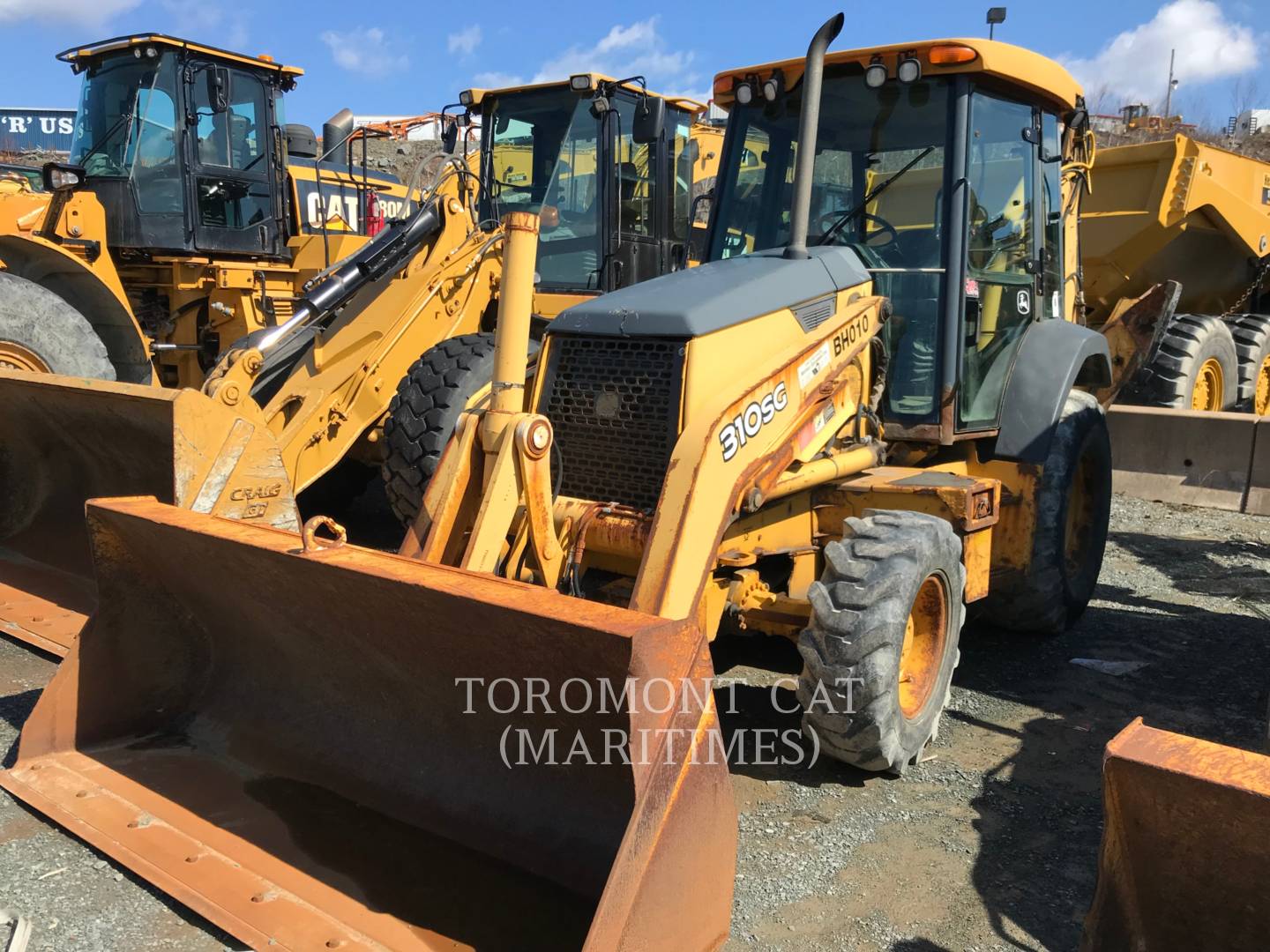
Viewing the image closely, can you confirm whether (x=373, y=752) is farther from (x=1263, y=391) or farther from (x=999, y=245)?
(x=1263, y=391)

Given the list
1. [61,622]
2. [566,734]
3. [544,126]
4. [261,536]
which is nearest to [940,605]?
[566,734]

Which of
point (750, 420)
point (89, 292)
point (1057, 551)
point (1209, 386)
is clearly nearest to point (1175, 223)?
point (1209, 386)

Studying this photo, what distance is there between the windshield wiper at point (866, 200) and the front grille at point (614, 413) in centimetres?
132

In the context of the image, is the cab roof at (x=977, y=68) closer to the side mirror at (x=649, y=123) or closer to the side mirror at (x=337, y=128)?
the side mirror at (x=649, y=123)

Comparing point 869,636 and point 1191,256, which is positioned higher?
point 1191,256

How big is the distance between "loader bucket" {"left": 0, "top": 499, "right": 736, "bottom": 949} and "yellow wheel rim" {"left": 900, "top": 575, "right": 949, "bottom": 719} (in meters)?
1.43

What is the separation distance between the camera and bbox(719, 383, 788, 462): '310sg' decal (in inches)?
133

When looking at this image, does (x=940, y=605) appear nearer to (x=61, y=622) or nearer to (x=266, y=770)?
(x=266, y=770)

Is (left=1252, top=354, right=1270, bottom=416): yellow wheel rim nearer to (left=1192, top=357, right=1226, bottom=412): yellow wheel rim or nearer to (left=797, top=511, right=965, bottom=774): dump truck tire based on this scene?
(left=1192, top=357, right=1226, bottom=412): yellow wheel rim

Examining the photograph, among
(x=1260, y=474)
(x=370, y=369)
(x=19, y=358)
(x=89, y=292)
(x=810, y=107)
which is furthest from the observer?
(x=1260, y=474)

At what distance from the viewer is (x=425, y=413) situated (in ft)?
17.7

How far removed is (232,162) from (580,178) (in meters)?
3.55

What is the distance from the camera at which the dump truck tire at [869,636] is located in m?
3.38

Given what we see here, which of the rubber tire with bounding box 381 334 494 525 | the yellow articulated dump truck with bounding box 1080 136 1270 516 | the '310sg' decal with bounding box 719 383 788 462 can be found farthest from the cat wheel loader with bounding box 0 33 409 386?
the yellow articulated dump truck with bounding box 1080 136 1270 516
